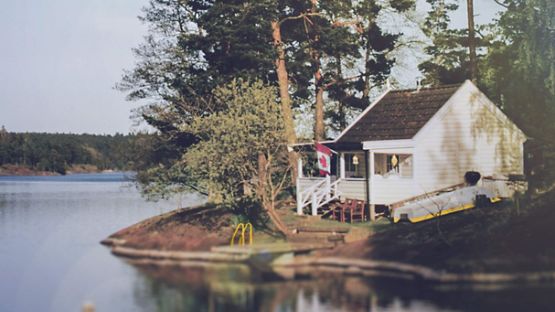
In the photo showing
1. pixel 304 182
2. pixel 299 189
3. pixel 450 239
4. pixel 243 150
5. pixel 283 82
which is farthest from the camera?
pixel 283 82

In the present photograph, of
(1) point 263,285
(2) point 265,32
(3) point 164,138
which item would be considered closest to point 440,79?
(2) point 265,32

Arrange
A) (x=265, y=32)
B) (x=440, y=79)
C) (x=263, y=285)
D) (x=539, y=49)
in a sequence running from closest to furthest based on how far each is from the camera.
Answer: (x=263, y=285) → (x=539, y=49) → (x=265, y=32) → (x=440, y=79)

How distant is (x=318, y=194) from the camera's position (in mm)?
44375

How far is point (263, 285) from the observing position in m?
31.3

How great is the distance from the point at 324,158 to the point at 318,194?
6.29 ft

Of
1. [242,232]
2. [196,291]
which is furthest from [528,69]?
[196,291]

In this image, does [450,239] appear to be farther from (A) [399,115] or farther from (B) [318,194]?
(B) [318,194]

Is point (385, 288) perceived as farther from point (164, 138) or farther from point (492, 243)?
point (164, 138)

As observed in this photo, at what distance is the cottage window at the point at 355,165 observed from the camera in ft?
146

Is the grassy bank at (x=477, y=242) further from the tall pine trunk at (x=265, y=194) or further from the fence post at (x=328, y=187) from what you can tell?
the fence post at (x=328, y=187)

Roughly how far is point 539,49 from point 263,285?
19050 millimetres

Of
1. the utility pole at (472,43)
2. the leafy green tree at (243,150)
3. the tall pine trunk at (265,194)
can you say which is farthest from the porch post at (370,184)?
the utility pole at (472,43)

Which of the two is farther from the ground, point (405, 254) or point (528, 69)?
point (528, 69)

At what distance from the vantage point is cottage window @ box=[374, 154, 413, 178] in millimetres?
42531
